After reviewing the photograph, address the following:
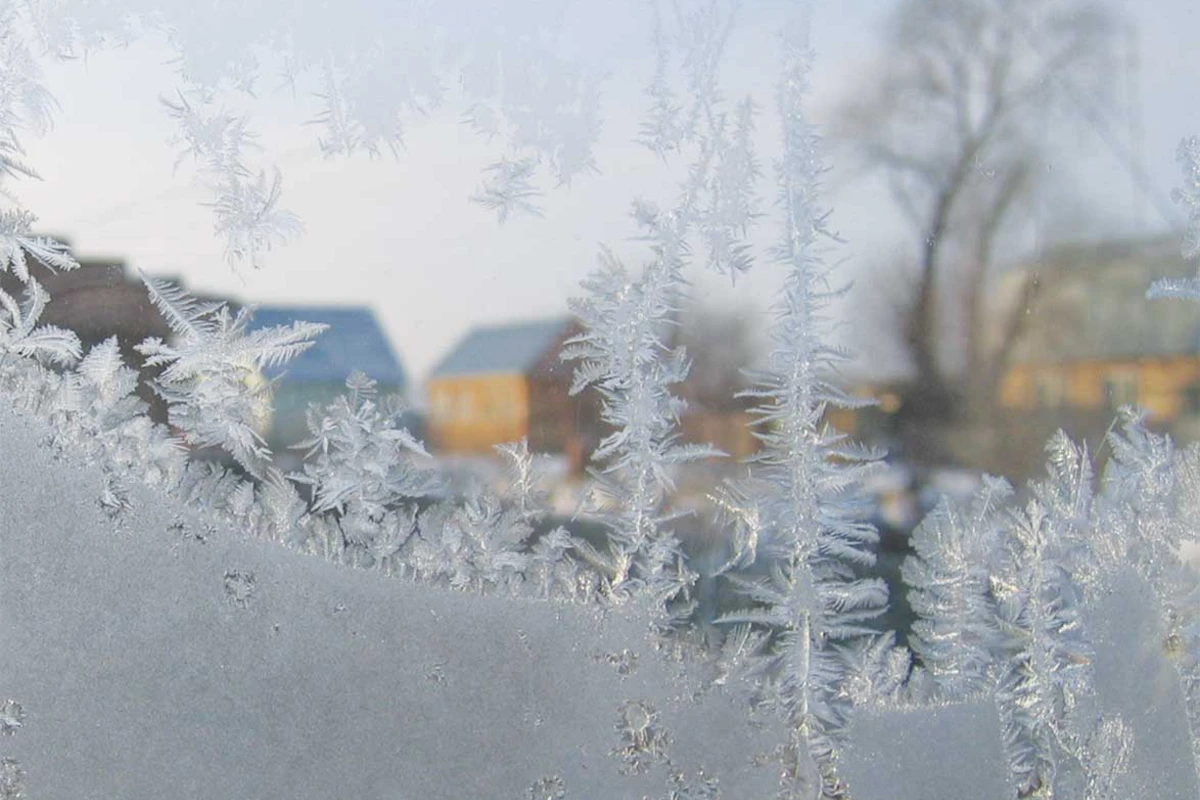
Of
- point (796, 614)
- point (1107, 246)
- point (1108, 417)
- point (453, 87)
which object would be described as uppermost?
point (453, 87)

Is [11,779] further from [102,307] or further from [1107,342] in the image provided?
[1107,342]

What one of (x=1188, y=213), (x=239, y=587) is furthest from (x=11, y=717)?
(x=1188, y=213)

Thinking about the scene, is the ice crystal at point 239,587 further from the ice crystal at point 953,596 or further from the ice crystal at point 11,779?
the ice crystal at point 953,596

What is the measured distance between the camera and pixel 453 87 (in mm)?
752

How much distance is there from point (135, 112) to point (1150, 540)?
32.5 inches

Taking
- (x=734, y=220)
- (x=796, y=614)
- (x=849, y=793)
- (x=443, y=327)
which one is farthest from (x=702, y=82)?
(x=849, y=793)

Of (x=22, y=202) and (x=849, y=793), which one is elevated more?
(x=22, y=202)

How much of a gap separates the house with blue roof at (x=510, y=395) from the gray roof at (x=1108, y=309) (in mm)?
343

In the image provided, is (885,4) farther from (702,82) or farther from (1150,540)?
(1150,540)

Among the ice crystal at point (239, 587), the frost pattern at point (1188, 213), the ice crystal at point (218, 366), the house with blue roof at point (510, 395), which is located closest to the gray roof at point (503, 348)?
the house with blue roof at point (510, 395)

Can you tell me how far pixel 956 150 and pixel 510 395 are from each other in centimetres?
38

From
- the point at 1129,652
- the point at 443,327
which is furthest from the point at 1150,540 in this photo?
the point at 443,327

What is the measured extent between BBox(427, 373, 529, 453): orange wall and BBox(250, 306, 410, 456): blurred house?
2cm

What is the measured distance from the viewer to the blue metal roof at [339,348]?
2.41ft
